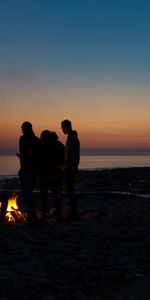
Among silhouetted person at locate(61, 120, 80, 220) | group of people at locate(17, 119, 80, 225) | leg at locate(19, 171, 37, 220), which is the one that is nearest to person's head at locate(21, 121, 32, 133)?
group of people at locate(17, 119, 80, 225)

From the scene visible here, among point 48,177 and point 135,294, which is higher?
point 48,177

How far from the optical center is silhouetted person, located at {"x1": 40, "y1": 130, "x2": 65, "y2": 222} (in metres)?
12.6

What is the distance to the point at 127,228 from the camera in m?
12.0

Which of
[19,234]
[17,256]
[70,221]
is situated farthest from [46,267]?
[70,221]

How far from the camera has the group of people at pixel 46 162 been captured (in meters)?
12.1

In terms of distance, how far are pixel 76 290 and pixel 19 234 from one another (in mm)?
4346

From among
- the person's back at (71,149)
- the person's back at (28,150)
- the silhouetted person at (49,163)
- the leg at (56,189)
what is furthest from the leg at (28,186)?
the person's back at (71,149)

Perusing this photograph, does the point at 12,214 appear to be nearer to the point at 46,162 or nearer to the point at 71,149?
the point at 46,162

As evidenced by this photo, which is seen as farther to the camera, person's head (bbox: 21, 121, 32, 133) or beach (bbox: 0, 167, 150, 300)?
person's head (bbox: 21, 121, 32, 133)

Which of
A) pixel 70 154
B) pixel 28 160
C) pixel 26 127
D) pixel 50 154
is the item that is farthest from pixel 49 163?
pixel 26 127

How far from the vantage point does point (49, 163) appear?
41.8ft

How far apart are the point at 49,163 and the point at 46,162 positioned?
0.23ft

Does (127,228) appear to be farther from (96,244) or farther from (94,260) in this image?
(94,260)

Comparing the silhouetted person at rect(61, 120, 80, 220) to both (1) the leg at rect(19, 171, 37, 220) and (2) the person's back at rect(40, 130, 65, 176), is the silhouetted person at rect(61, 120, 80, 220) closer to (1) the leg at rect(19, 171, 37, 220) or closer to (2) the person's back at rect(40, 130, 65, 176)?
(2) the person's back at rect(40, 130, 65, 176)
